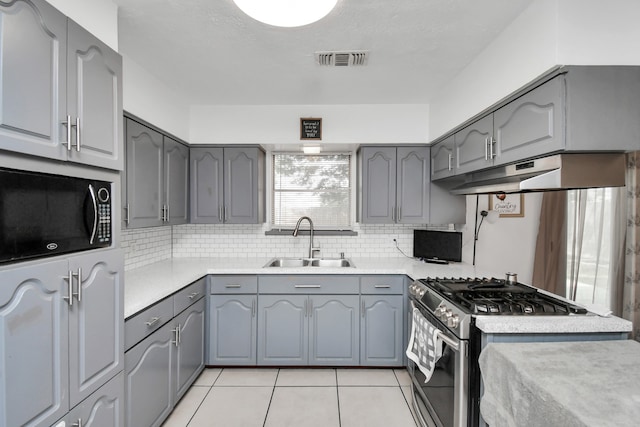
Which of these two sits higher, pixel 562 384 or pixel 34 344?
pixel 34 344

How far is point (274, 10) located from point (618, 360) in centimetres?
187

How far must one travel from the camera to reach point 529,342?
1480mm

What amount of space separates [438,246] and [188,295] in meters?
2.31

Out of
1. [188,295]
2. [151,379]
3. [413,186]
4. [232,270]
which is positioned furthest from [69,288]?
[413,186]

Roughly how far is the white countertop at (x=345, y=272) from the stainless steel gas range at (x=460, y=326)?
2.4 inches

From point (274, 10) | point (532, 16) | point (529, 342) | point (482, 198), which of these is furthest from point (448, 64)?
point (529, 342)

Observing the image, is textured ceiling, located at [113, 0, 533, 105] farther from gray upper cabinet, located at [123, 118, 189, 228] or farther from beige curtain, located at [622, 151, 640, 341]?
beige curtain, located at [622, 151, 640, 341]

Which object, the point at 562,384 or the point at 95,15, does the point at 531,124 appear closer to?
the point at 562,384

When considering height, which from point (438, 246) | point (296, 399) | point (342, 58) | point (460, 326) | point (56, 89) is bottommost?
point (296, 399)

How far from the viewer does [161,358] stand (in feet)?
6.40

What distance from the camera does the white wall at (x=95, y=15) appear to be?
1.30 metres

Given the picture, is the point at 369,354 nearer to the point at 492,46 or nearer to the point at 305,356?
the point at 305,356

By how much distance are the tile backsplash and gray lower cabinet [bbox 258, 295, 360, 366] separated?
74 cm

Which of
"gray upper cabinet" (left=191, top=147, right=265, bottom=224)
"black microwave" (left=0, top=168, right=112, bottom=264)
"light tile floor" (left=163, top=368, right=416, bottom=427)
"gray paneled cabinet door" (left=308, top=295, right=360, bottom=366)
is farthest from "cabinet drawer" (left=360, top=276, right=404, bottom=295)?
"black microwave" (left=0, top=168, right=112, bottom=264)
